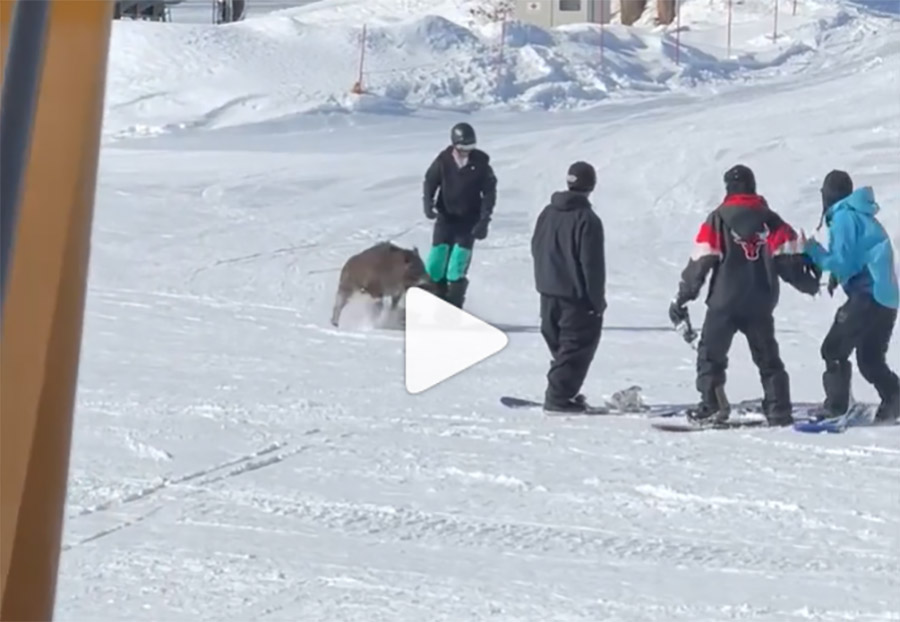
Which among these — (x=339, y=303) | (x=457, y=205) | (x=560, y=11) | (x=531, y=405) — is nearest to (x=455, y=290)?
(x=457, y=205)

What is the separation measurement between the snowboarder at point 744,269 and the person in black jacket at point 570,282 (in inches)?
19.5

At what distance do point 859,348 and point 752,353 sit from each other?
0.51 meters

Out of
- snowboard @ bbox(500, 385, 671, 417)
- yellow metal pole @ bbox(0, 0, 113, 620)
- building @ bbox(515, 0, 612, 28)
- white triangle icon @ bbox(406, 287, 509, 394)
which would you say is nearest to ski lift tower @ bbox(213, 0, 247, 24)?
building @ bbox(515, 0, 612, 28)

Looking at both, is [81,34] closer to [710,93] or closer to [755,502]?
[755,502]

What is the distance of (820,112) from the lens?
23000 millimetres

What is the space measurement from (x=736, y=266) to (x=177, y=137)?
15906 mm

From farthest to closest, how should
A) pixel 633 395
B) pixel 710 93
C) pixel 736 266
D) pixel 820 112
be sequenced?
pixel 710 93, pixel 820 112, pixel 633 395, pixel 736 266

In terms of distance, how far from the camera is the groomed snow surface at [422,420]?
19.4 ft

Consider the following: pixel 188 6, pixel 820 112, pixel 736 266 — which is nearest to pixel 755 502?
pixel 736 266

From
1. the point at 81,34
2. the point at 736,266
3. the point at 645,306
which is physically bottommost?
the point at 645,306

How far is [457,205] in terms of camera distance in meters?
11.1

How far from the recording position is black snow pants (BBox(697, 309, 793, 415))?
8273 mm

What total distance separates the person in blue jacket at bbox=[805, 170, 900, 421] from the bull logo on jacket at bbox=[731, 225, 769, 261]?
0.22m

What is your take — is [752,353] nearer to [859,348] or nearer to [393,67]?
[859,348]
